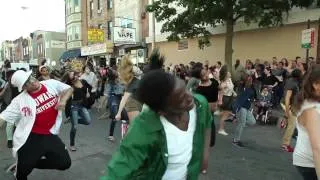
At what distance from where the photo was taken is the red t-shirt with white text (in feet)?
16.9

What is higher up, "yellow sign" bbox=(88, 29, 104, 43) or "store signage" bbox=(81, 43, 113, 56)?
"yellow sign" bbox=(88, 29, 104, 43)

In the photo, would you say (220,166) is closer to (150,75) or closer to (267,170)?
(267,170)

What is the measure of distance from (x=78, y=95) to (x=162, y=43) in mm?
20525

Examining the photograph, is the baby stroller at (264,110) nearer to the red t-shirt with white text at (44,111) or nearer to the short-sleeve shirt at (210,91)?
the short-sleeve shirt at (210,91)

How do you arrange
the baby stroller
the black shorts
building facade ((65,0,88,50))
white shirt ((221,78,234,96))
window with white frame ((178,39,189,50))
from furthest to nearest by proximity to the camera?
building facade ((65,0,88,50)), window with white frame ((178,39,189,50)), the baby stroller, the black shorts, white shirt ((221,78,234,96))

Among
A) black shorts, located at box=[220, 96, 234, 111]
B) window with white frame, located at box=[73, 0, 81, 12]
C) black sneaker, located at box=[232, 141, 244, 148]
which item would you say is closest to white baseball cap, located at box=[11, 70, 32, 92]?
black sneaker, located at box=[232, 141, 244, 148]

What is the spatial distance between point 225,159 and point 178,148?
527cm

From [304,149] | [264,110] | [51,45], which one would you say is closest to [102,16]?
[51,45]

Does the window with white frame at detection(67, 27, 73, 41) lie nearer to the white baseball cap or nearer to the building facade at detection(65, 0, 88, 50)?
the building facade at detection(65, 0, 88, 50)

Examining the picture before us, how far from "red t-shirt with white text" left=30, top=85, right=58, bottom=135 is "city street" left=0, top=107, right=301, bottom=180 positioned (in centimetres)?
153

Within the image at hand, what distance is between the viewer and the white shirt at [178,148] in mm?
2463

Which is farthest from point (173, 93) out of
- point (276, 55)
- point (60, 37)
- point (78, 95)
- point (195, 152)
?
point (60, 37)

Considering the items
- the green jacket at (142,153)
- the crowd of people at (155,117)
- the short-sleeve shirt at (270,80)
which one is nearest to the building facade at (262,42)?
the short-sleeve shirt at (270,80)

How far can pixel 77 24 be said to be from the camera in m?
42.2
